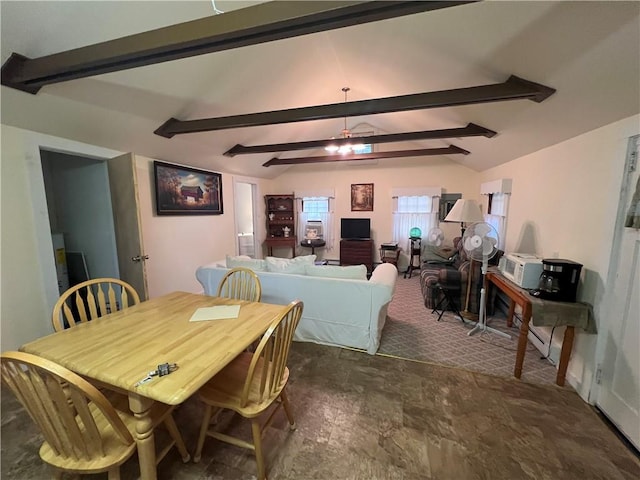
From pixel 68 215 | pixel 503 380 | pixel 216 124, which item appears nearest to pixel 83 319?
pixel 216 124

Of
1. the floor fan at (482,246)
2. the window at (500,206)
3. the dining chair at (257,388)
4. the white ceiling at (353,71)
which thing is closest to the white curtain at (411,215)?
the window at (500,206)

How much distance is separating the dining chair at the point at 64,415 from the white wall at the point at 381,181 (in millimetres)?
5573

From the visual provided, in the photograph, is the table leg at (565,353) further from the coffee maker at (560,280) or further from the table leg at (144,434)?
the table leg at (144,434)

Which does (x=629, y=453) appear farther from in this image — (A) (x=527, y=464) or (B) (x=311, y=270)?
(B) (x=311, y=270)

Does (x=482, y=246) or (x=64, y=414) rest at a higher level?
(x=482, y=246)

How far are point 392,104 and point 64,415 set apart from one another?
9.25ft

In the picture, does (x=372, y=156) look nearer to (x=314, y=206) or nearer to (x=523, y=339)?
(x=314, y=206)

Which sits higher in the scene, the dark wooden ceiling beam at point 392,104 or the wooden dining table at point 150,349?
the dark wooden ceiling beam at point 392,104

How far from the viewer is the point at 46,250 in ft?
7.86

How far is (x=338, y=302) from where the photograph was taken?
2.55m

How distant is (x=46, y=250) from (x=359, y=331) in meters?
3.04

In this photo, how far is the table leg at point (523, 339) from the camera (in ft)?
6.53

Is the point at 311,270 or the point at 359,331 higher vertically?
the point at 311,270

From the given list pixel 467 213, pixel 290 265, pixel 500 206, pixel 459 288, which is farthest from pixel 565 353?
pixel 500 206
